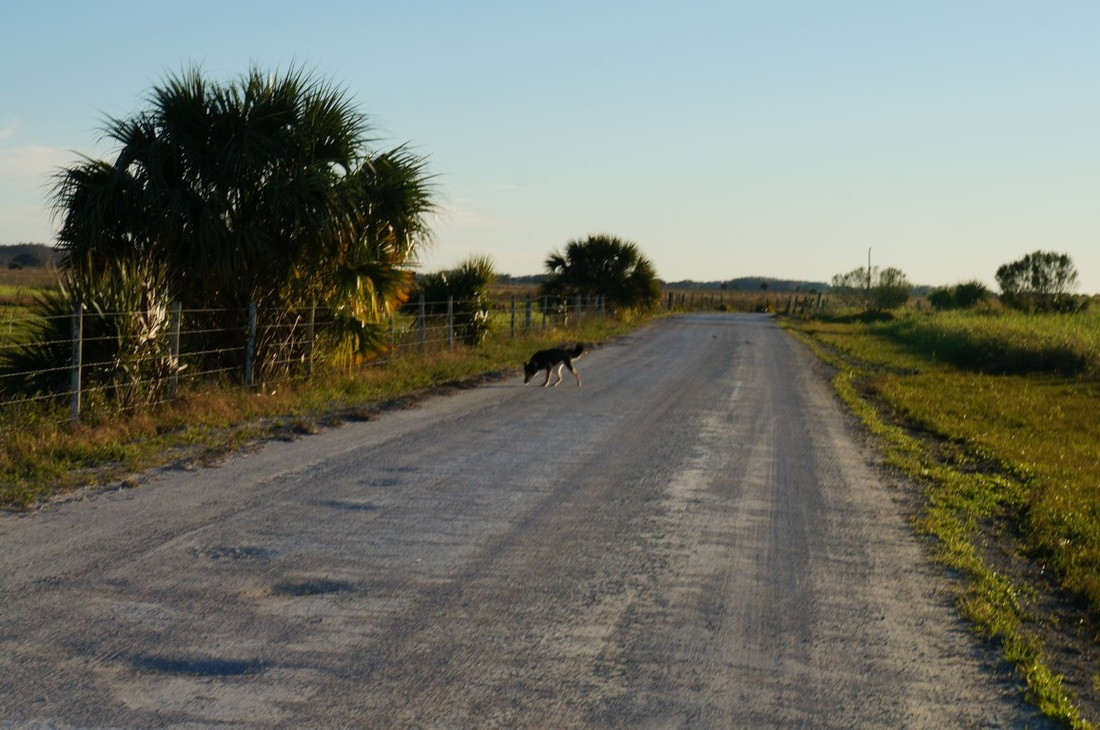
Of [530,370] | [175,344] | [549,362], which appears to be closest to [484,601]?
[175,344]

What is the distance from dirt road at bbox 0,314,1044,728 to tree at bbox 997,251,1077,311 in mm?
51574

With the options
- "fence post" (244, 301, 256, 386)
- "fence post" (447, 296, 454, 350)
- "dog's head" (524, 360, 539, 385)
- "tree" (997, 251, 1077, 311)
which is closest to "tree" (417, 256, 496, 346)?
"fence post" (447, 296, 454, 350)

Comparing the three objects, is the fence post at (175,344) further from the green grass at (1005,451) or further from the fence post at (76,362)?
the green grass at (1005,451)

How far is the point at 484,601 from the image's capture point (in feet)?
21.4

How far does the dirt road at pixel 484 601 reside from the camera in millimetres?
5004

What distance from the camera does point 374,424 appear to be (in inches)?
557

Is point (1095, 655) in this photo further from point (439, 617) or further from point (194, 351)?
point (194, 351)

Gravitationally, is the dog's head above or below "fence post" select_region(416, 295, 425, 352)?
below

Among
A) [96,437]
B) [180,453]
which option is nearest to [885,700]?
[180,453]

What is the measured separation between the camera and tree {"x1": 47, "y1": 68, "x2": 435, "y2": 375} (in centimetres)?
1600

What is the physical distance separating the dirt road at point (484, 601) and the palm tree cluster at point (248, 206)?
5.57 m

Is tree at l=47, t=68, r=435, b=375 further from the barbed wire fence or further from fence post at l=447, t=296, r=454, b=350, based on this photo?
fence post at l=447, t=296, r=454, b=350

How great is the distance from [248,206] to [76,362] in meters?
4.70

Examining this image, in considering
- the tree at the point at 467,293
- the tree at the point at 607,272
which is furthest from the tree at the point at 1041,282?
the tree at the point at 467,293
